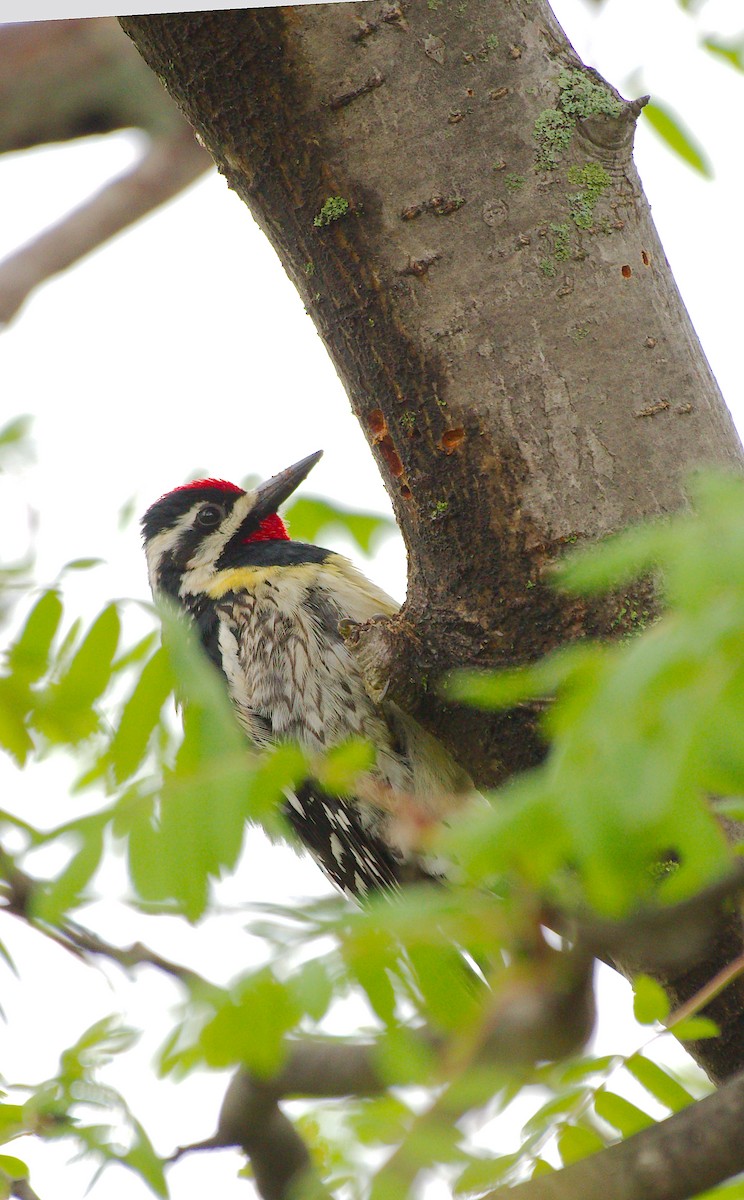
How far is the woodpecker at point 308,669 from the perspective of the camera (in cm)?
289

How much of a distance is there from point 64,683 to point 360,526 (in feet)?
3.36

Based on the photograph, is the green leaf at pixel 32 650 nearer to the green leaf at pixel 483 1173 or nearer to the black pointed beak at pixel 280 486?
the green leaf at pixel 483 1173

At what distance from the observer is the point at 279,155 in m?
1.88

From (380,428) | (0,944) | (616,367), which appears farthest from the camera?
(380,428)

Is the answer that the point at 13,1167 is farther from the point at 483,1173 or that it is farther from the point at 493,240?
the point at 493,240

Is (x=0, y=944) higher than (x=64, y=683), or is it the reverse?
(x=64, y=683)

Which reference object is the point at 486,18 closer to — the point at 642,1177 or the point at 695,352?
the point at 695,352

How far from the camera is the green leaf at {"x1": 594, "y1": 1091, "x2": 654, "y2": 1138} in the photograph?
127cm

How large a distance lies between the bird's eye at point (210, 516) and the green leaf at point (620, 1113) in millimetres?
2382

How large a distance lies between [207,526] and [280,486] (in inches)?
10.4

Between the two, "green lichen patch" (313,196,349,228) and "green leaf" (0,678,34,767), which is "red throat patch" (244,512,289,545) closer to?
Result: "green lichen patch" (313,196,349,228)

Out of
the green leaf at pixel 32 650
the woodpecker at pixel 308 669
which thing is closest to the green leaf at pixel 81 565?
Answer: the green leaf at pixel 32 650

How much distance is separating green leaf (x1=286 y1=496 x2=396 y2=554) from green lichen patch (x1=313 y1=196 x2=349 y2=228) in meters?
0.73

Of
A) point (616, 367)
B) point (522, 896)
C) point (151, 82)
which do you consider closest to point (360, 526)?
point (616, 367)
